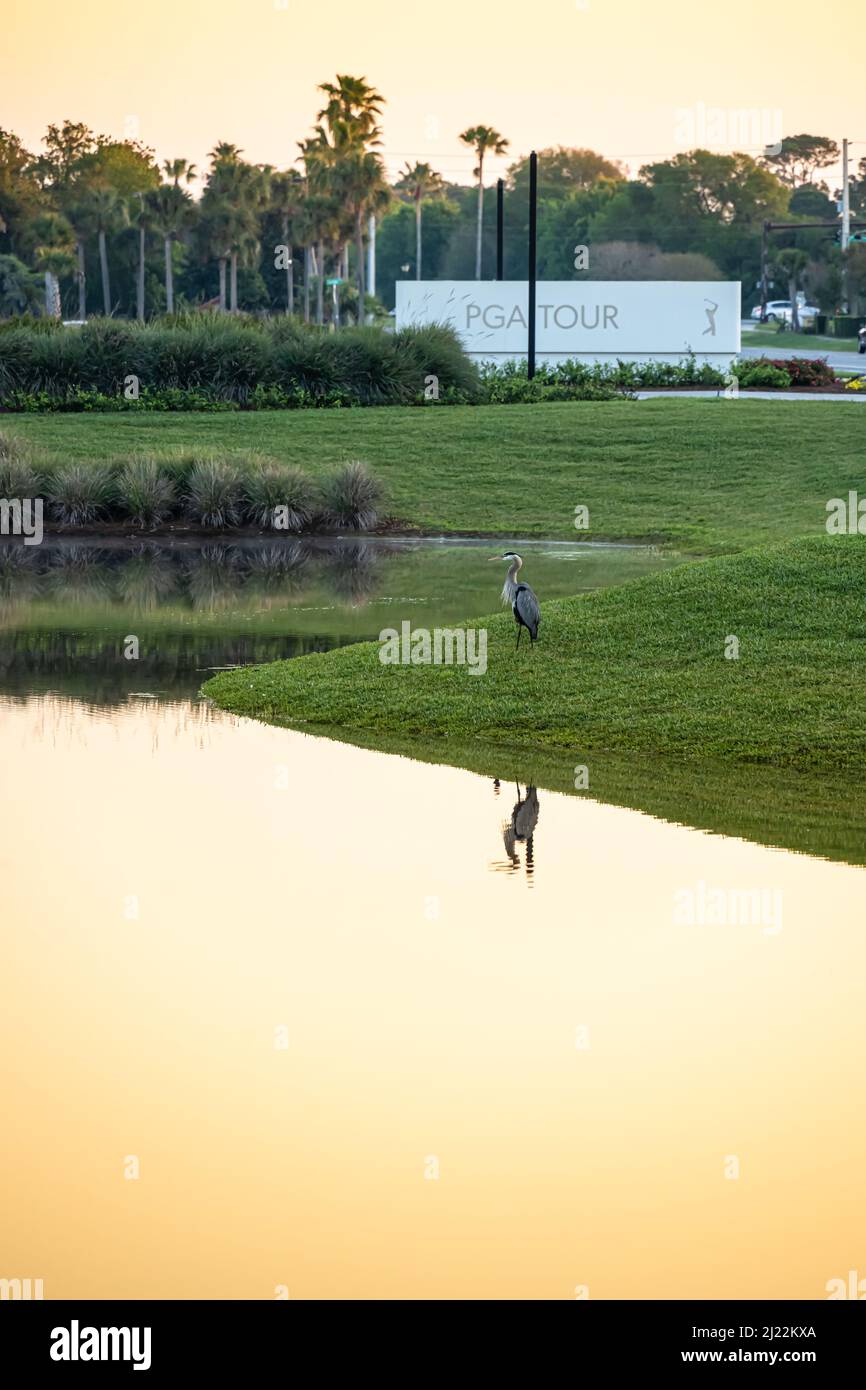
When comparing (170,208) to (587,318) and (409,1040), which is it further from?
(409,1040)

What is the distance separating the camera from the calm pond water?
6641 millimetres

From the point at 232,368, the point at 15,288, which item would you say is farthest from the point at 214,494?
the point at 15,288

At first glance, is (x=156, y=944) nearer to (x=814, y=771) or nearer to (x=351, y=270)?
(x=814, y=771)

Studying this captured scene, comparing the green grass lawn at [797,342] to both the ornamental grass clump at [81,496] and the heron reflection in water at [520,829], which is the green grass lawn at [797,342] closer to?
the ornamental grass clump at [81,496]

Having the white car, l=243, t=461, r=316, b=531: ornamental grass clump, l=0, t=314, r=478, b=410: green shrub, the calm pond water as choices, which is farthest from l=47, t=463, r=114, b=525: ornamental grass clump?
the white car

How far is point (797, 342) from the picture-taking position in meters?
84.9

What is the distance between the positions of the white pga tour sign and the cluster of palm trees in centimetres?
2621

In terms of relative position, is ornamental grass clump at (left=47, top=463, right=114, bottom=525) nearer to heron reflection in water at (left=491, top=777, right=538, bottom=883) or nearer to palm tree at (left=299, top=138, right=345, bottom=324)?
heron reflection in water at (left=491, top=777, right=538, bottom=883)

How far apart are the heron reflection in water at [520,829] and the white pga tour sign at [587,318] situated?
43.4 metres

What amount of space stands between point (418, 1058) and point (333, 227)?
86007 mm

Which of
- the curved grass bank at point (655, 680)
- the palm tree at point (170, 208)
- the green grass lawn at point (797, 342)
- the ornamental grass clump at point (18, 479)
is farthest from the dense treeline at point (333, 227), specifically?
the curved grass bank at point (655, 680)

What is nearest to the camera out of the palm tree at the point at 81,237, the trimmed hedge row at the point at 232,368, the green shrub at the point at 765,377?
the trimmed hedge row at the point at 232,368

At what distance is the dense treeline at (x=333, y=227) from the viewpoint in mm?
90500

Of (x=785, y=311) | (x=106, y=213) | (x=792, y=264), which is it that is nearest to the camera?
(x=106, y=213)
